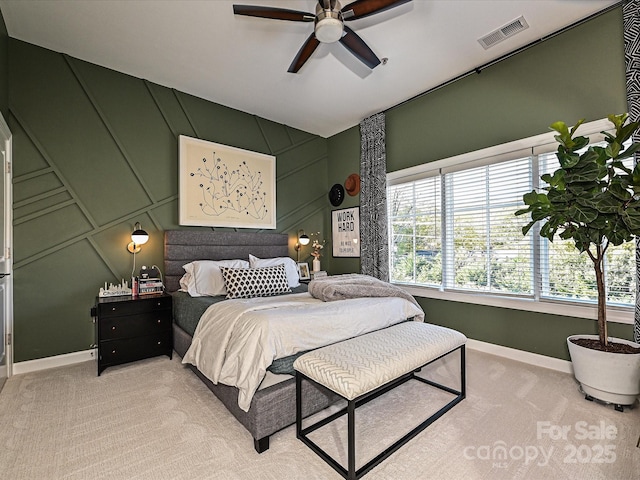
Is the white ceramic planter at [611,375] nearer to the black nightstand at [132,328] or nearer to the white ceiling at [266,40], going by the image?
the white ceiling at [266,40]

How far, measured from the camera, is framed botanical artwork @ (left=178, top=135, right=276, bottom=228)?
374cm

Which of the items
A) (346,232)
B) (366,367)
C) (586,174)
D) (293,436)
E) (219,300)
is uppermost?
(586,174)

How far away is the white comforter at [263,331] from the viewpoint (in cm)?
180

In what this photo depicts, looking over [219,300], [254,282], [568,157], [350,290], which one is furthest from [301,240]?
[568,157]

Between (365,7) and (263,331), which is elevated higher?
(365,7)

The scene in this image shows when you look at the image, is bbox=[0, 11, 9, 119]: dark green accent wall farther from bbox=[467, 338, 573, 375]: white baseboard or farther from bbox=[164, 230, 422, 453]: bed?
bbox=[467, 338, 573, 375]: white baseboard

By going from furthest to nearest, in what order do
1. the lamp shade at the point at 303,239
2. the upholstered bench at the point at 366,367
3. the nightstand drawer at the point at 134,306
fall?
the lamp shade at the point at 303,239 → the nightstand drawer at the point at 134,306 → the upholstered bench at the point at 366,367

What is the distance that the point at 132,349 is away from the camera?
114 inches

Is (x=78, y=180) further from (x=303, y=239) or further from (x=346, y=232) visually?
(x=346, y=232)

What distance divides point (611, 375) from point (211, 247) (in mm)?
4060

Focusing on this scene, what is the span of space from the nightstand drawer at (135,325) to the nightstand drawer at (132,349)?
0.06 m

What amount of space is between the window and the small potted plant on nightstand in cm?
54

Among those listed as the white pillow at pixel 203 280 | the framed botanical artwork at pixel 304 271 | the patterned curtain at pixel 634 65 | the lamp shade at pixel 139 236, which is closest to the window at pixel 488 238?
the patterned curtain at pixel 634 65

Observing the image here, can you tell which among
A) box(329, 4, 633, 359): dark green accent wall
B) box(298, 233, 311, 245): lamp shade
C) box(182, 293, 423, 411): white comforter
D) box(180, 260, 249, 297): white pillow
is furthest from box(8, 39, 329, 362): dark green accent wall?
box(329, 4, 633, 359): dark green accent wall
